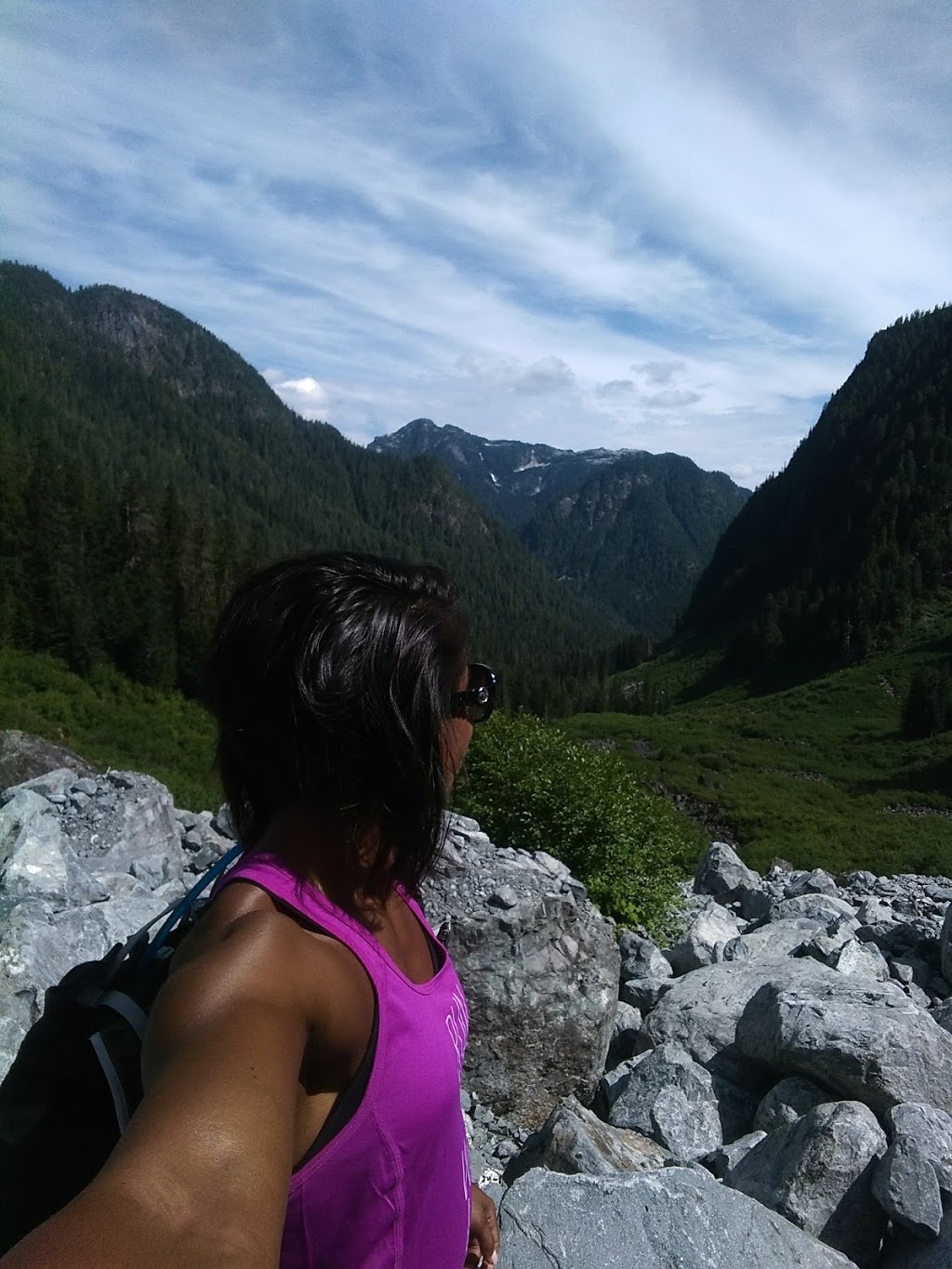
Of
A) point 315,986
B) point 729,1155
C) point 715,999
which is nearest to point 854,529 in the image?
point 715,999

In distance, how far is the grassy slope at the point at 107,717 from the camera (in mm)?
29969

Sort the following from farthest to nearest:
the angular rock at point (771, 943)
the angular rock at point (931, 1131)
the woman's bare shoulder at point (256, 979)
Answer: the angular rock at point (771, 943) → the angular rock at point (931, 1131) → the woman's bare shoulder at point (256, 979)

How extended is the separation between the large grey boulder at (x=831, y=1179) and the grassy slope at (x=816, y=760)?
26.3 meters

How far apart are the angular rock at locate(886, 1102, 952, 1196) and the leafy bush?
21.5 ft

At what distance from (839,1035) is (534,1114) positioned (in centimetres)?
260

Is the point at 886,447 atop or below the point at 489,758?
atop

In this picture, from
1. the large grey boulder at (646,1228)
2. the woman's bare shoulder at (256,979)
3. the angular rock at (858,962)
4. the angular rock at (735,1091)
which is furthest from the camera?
the angular rock at (858,962)

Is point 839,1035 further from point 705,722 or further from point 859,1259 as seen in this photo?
point 705,722

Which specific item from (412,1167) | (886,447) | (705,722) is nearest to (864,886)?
(412,1167)

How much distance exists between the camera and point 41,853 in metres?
8.03

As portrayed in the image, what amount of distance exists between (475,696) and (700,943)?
939 cm

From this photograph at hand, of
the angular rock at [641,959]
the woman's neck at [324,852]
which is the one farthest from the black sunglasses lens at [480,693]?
the angular rock at [641,959]

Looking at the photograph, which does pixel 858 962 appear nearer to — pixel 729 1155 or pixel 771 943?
pixel 771 943

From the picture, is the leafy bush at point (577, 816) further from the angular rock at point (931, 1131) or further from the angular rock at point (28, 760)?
the angular rock at point (28, 760)
